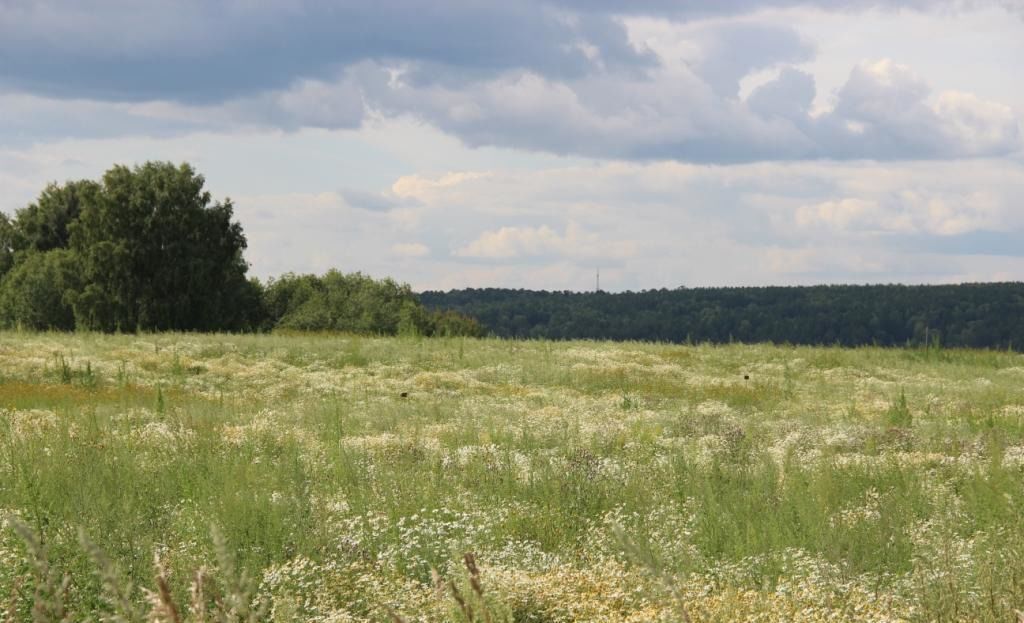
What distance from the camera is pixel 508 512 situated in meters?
8.56

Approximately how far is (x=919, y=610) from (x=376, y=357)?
75.7ft

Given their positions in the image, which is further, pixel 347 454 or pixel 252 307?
pixel 252 307

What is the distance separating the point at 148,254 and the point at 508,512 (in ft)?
160

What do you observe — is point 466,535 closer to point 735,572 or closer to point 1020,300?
point 735,572

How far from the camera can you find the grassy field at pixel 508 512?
5738 millimetres

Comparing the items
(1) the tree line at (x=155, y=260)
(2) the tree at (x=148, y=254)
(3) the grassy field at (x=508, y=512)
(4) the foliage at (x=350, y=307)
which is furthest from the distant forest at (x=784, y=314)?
(3) the grassy field at (x=508, y=512)

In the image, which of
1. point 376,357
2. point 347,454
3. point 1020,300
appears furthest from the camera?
point 1020,300

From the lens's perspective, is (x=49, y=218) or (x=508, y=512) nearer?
(x=508, y=512)

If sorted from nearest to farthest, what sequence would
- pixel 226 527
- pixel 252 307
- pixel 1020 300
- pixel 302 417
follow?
pixel 226 527
pixel 302 417
pixel 252 307
pixel 1020 300

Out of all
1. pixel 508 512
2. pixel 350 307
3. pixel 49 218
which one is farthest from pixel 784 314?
pixel 508 512

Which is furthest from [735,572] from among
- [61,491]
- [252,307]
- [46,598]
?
[252,307]

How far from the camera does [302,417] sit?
592 inches

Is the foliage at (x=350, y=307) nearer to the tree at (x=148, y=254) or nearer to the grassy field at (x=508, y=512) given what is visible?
the tree at (x=148, y=254)

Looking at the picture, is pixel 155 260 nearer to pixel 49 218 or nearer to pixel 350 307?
pixel 49 218
